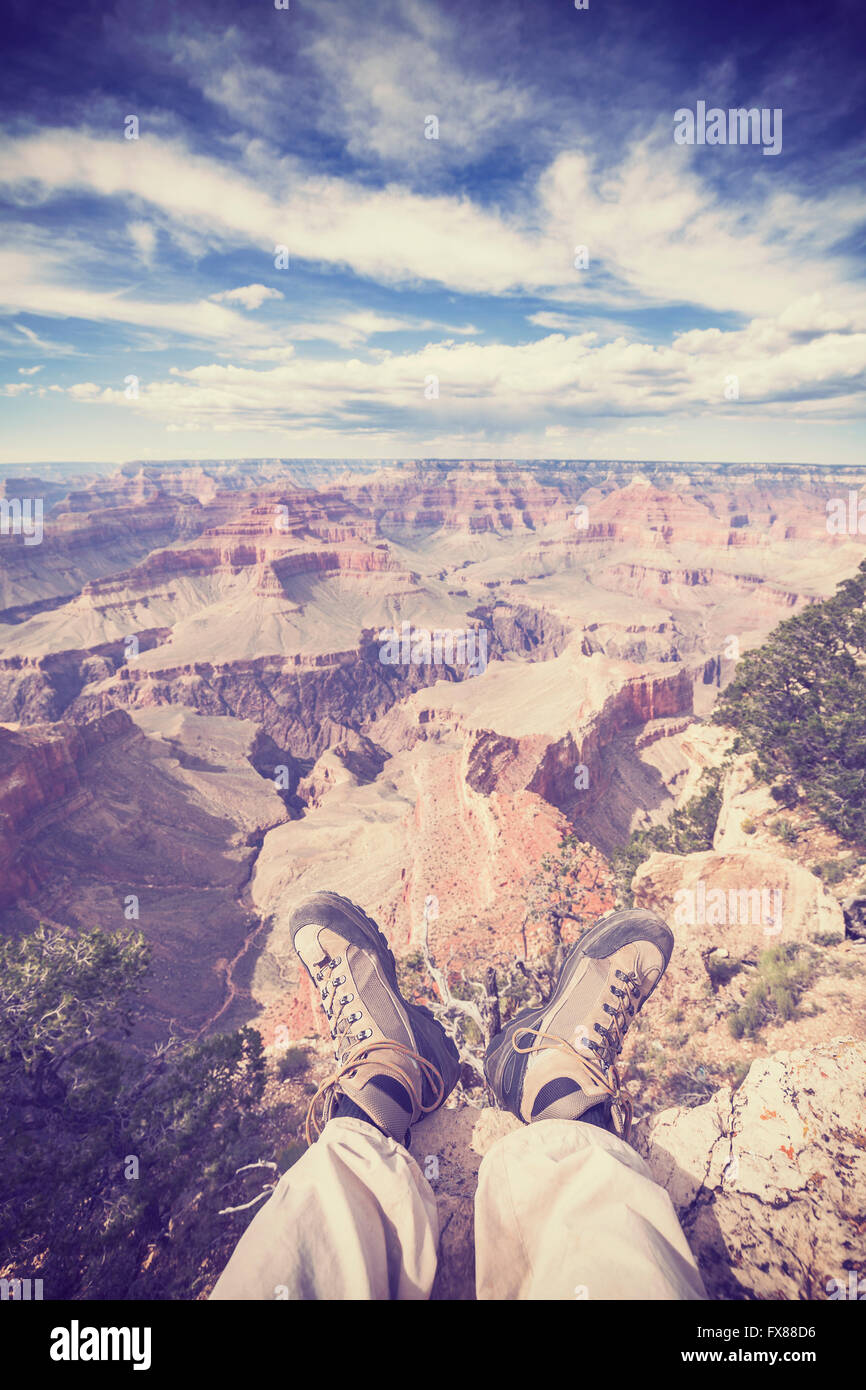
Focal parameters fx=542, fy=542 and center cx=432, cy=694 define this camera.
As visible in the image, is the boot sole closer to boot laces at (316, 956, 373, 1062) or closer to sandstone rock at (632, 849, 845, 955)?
boot laces at (316, 956, 373, 1062)

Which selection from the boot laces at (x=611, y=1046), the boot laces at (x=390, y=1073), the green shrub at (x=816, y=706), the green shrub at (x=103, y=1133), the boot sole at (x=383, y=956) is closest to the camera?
the boot laces at (x=611, y=1046)

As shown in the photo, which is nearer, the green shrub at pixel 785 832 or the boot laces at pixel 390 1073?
the boot laces at pixel 390 1073

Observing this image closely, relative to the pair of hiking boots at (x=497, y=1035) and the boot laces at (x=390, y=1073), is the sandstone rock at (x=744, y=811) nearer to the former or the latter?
the pair of hiking boots at (x=497, y=1035)

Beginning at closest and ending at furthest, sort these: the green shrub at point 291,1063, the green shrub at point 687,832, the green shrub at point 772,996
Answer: the green shrub at point 772,996 < the green shrub at point 291,1063 < the green shrub at point 687,832

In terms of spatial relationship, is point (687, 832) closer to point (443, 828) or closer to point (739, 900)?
point (739, 900)

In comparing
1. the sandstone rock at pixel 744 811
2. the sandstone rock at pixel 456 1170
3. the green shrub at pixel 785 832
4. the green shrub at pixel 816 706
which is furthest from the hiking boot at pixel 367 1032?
the green shrub at pixel 816 706
